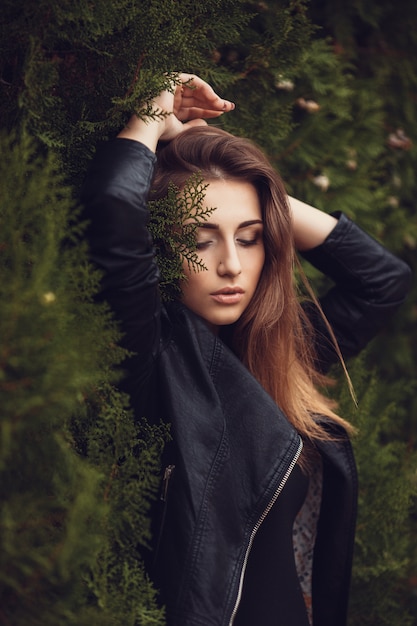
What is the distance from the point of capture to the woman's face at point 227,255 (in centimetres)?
170

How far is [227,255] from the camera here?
1.69 m

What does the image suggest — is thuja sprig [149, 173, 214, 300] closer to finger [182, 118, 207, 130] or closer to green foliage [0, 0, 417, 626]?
green foliage [0, 0, 417, 626]

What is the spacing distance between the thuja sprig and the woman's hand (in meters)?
0.14

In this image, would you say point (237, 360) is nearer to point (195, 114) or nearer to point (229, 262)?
point (229, 262)

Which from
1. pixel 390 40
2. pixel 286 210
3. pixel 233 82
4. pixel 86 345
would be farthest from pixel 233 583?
pixel 390 40

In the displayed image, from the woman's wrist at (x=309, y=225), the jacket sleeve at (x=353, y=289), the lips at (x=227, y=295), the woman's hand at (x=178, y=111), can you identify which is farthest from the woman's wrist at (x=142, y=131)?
the jacket sleeve at (x=353, y=289)

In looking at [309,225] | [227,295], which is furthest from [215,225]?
[309,225]

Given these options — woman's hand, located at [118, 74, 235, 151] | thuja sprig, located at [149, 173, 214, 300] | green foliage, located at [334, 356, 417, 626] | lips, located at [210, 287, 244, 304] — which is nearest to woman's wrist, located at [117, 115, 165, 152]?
woman's hand, located at [118, 74, 235, 151]

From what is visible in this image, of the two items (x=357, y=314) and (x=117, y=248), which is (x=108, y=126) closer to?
(x=117, y=248)

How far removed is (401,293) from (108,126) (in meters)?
1.21

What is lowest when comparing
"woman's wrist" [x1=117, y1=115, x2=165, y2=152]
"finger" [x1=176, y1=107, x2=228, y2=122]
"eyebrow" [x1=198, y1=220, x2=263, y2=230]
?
"eyebrow" [x1=198, y1=220, x2=263, y2=230]

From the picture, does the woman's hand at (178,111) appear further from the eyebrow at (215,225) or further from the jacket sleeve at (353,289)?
the jacket sleeve at (353,289)

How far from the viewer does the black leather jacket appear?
144 centimetres

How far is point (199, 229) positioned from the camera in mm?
1689
